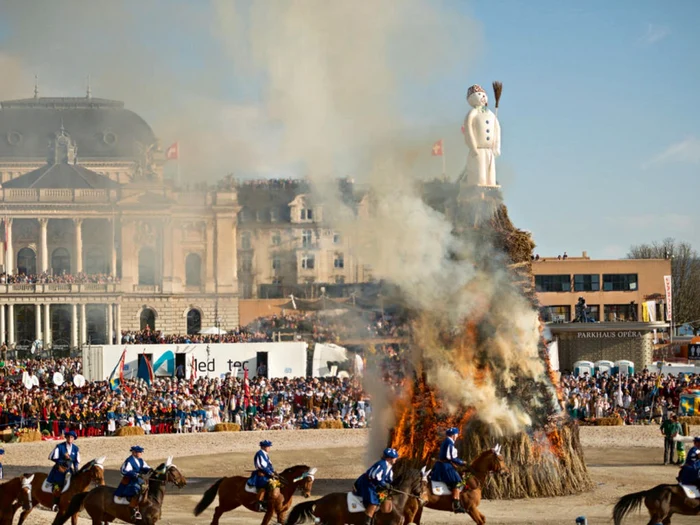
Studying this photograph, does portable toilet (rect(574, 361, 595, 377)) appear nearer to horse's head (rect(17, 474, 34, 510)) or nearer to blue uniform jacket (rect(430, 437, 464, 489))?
blue uniform jacket (rect(430, 437, 464, 489))

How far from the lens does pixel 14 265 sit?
113875 millimetres

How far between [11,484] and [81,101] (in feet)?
367

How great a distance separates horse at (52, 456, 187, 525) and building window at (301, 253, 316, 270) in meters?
73.7

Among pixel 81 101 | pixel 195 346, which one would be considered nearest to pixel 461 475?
pixel 195 346

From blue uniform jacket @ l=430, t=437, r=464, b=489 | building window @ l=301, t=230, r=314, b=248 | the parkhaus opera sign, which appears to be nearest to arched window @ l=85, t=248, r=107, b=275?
building window @ l=301, t=230, r=314, b=248

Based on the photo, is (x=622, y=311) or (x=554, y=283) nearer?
(x=554, y=283)

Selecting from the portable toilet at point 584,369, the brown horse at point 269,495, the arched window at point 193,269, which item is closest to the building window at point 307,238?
the arched window at point 193,269

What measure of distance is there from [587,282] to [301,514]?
67.5 m

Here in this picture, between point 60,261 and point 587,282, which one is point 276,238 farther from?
point 587,282

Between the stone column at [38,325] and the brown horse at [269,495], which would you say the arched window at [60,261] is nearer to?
the stone column at [38,325]

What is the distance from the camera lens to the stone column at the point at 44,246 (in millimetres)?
111269

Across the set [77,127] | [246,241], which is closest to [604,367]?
[246,241]

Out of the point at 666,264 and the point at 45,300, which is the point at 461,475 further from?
the point at 45,300

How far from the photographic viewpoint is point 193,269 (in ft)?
375
